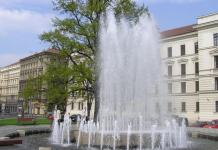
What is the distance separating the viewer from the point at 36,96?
109 ft

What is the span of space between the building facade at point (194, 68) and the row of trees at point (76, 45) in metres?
27.6

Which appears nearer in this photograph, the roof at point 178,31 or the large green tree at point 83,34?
the large green tree at point 83,34

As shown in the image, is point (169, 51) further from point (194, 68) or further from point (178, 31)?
point (194, 68)

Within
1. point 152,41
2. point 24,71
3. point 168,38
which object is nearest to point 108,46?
point 152,41

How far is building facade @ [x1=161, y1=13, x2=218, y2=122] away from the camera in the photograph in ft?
187

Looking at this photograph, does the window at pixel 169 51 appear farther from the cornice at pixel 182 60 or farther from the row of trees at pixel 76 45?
the row of trees at pixel 76 45

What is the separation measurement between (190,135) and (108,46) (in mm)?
9653

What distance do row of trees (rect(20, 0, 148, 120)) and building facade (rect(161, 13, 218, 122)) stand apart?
2757 centimetres

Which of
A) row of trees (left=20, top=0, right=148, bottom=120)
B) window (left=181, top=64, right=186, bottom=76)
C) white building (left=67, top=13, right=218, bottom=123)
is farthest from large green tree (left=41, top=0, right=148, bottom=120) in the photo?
window (left=181, top=64, right=186, bottom=76)

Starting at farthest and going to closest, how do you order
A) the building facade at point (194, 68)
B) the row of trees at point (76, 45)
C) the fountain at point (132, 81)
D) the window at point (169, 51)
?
the window at point (169, 51) < the building facade at point (194, 68) < the row of trees at point (76, 45) < the fountain at point (132, 81)

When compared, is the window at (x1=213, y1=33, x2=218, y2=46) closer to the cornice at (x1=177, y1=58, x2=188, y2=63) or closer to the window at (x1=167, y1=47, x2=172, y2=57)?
the cornice at (x1=177, y1=58, x2=188, y2=63)

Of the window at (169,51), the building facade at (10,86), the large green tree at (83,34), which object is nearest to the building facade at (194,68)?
the window at (169,51)

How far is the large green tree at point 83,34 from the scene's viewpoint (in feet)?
101

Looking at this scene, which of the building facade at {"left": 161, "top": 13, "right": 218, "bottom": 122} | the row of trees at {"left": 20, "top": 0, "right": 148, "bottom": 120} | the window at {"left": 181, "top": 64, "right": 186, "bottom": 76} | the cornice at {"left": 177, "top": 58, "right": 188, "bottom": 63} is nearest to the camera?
the row of trees at {"left": 20, "top": 0, "right": 148, "bottom": 120}
